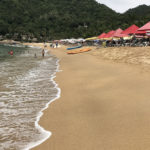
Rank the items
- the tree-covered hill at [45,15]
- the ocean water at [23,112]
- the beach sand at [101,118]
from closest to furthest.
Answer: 1. the beach sand at [101,118]
2. the ocean water at [23,112]
3. the tree-covered hill at [45,15]

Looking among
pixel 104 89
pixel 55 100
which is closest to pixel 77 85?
pixel 104 89

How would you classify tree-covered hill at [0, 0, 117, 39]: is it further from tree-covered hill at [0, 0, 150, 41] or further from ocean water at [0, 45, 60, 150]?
ocean water at [0, 45, 60, 150]

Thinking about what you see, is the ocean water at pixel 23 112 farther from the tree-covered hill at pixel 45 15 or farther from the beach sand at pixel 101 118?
the tree-covered hill at pixel 45 15

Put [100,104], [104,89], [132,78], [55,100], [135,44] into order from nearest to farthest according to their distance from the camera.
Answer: [100,104] → [55,100] → [104,89] → [132,78] → [135,44]

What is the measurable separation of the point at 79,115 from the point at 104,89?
3033mm

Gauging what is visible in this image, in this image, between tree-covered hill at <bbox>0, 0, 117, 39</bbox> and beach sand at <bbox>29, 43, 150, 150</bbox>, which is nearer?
beach sand at <bbox>29, 43, 150, 150</bbox>

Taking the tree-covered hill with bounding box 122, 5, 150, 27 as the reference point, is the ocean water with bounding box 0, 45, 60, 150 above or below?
below

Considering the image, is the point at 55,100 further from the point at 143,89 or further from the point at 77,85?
the point at 143,89

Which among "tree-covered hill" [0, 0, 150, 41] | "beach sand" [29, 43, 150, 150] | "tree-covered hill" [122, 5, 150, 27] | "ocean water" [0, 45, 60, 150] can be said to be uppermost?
"tree-covered hill" [0, 0, 150, 41]

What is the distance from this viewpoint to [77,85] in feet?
32.8

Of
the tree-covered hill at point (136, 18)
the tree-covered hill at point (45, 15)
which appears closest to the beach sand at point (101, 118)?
the tree-covered hill at point (136, 18)

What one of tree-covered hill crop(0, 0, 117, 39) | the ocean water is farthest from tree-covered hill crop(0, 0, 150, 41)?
the ocean water

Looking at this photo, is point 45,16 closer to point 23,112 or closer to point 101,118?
point 23,112

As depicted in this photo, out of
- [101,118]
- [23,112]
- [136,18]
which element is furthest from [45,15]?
[101,118]
